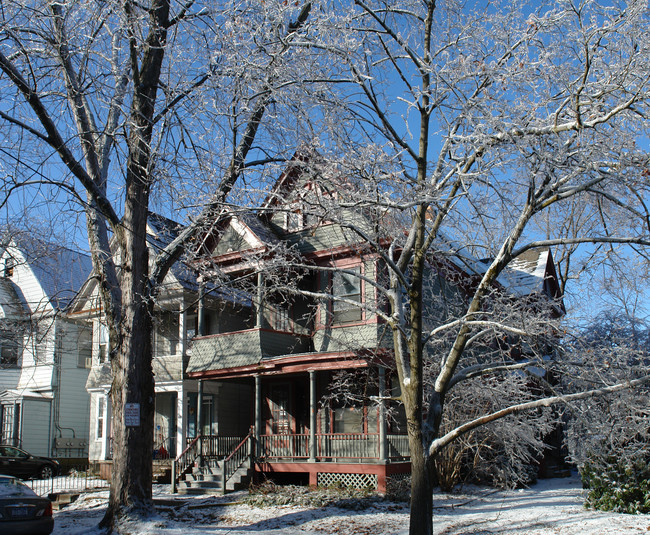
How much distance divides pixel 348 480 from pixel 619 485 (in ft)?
22.5

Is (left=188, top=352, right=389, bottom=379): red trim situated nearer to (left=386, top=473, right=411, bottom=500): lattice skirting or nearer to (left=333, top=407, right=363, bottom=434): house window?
(left=333, top=407, right=363, bottom=434): house window

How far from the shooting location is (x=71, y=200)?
35.1ft

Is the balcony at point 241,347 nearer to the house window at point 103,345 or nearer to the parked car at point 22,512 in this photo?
the house window at point 103,345

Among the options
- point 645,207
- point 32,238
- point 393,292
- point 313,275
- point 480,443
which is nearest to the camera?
point 645,207

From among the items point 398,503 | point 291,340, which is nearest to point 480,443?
point 398,503

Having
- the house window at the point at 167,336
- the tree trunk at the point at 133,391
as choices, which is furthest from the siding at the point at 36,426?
the tree trunk at the point at 133,391

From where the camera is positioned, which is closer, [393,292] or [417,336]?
[417,336]

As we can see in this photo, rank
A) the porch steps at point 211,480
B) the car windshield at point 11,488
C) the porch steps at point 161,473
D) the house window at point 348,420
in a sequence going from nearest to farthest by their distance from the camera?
the car windshield at point 11,488
the porch steps at point 211,480
the house window at point 348,420
the porch steps at point 161,473

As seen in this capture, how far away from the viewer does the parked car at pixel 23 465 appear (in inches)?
859

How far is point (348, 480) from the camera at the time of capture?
17.4 meters

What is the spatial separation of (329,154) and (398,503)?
957 centimetres

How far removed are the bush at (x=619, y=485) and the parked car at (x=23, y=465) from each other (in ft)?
57.3

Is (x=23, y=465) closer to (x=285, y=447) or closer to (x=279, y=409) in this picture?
(x=279, y=409)

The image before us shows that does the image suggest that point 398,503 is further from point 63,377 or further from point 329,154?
point 63,377
